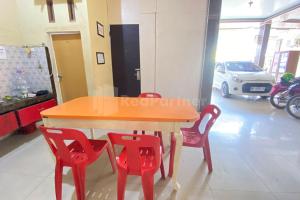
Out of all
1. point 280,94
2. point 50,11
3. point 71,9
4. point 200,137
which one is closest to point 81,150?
point 200,137

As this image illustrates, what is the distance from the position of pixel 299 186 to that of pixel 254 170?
1.33 ft

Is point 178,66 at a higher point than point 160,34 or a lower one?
lower

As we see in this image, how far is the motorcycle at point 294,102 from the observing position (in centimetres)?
353

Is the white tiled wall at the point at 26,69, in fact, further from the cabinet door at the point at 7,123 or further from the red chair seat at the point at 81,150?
the red chair seat at the point at 81,150

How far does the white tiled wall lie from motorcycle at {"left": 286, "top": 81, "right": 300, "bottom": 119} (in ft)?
17.2

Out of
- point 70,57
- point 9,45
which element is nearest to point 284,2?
point 70,57

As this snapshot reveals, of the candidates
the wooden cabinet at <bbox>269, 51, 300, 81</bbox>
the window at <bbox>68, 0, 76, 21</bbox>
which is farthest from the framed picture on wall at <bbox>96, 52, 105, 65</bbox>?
the wooden cabinet at <bbox>269, 51, 300, 81</bbox>

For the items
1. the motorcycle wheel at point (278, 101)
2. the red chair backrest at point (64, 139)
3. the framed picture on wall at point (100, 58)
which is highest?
the framed picture on wall at point (100, 58)

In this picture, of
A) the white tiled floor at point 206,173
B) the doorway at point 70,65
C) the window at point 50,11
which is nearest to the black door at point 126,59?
the doorway at point 70,65

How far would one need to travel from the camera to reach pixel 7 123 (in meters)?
2.22

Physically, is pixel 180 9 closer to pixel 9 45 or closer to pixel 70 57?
pixel 70 57

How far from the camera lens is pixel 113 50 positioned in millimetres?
3857

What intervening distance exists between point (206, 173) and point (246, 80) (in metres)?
3.70

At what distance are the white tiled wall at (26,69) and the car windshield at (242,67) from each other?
5.17 metres
